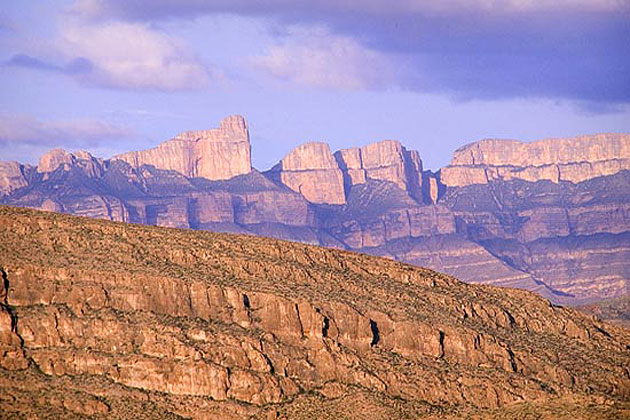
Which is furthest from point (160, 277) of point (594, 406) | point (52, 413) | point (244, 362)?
point (594, 406)

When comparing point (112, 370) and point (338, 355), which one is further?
point (338, 355)

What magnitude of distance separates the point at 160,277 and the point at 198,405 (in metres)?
16.1

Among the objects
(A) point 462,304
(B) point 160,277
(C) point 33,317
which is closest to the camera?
(C) point 33,317

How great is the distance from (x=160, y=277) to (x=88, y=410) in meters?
20.2

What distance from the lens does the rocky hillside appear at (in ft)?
425

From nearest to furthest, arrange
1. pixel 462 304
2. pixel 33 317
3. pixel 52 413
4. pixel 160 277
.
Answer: pixel 52 413, pixel 33 317, pixel 160 277, pixel 462 304

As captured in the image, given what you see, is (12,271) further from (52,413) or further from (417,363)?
(417,363)

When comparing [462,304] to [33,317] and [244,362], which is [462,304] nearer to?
[244,362]

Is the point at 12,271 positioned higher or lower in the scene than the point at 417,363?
higher

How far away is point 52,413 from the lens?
122500 mm

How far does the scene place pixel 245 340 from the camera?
13762cm

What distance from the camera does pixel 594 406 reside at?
13675 centimetres

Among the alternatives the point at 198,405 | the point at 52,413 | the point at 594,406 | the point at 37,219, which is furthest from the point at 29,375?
the point at 594,406

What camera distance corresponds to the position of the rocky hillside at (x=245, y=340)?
5098 inches
